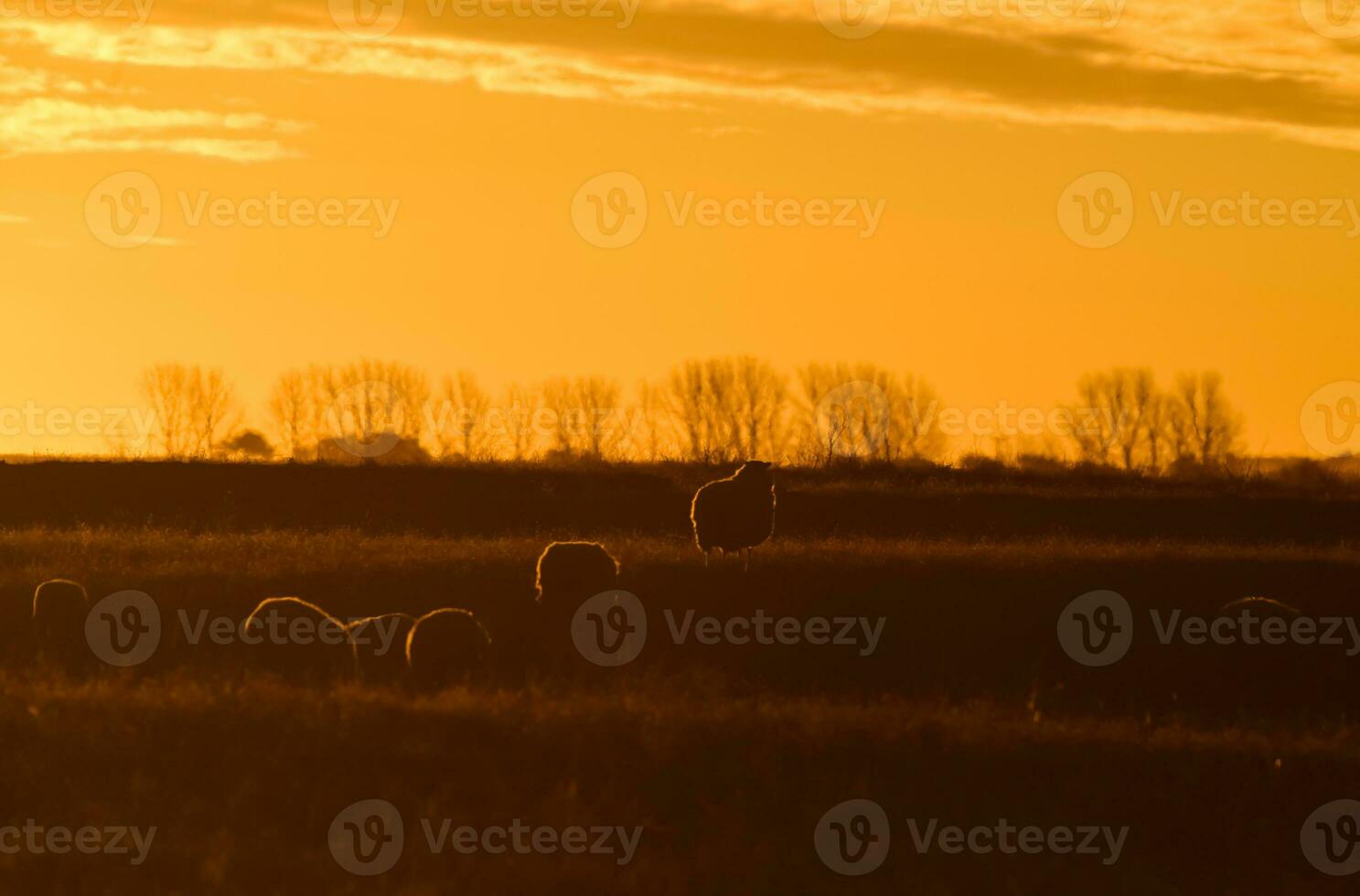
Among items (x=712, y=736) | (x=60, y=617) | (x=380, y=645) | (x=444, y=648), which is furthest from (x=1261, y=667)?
(x=60, y=617)

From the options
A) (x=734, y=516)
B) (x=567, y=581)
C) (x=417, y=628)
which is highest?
(x=734, y=516)

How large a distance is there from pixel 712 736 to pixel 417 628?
5.50m

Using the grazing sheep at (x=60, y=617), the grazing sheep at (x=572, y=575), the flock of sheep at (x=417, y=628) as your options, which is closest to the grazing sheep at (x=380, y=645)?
the flock of sheep at (x=417, y=628)

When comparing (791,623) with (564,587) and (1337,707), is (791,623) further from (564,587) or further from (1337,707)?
(1337,707)

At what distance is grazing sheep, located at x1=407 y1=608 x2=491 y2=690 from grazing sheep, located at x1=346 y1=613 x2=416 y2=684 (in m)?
0.29

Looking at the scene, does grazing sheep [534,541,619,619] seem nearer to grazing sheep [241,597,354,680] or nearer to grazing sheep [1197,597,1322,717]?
grazing sheep [241,597,354,680]

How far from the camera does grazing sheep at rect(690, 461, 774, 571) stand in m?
26.5

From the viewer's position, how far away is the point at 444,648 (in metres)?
20.1

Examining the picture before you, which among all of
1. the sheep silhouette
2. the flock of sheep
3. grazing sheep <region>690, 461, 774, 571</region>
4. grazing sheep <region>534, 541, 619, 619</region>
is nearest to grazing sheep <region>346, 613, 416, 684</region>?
the flock of sheep

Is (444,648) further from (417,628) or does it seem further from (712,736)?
(712,736)

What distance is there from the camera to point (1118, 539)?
113 ft

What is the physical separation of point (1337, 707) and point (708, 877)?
1184cm

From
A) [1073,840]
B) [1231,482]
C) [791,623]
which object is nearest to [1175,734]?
[1073,840]

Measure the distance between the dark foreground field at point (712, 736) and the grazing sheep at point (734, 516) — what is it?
0.49 m
